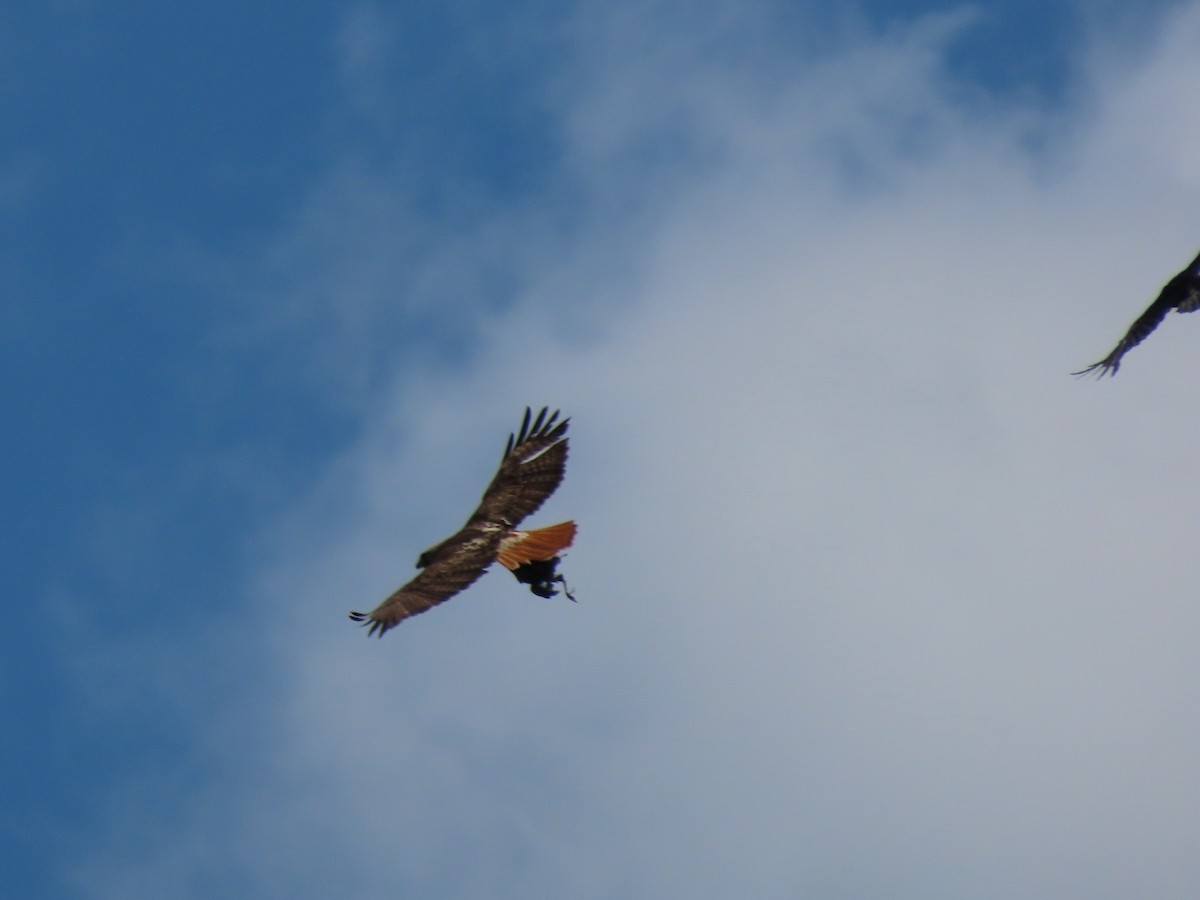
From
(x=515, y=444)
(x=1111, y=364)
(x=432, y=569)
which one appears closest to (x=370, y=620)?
(x=432, y=569)

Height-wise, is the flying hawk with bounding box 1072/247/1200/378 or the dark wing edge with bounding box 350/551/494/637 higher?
the flying hawk with bounding box 1072/247/1200/378

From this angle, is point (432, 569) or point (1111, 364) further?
point (1111, 364)

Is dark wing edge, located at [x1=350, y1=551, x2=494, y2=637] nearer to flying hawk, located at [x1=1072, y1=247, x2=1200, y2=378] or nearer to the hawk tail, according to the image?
the hawk tail

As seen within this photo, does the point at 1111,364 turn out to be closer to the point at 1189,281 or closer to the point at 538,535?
the point at 1189,281

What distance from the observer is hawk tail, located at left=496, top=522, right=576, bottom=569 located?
2586cm

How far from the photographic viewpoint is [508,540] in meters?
26.2

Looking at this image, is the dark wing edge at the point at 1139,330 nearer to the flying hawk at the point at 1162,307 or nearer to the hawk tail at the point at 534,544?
the flying hawk at the point at 1162,307

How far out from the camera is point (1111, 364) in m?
28.5

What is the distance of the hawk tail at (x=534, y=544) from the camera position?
1018 inches

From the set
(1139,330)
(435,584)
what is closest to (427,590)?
(435,584)

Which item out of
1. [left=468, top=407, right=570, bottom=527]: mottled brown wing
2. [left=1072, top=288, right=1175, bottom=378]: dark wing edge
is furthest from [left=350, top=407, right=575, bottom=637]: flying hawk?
[left=1072, top=288, right=1175, bottom=378]: dark wing edge

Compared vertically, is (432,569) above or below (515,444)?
below

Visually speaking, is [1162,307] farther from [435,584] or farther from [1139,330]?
[435,584]

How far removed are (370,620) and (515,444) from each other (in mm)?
4376
